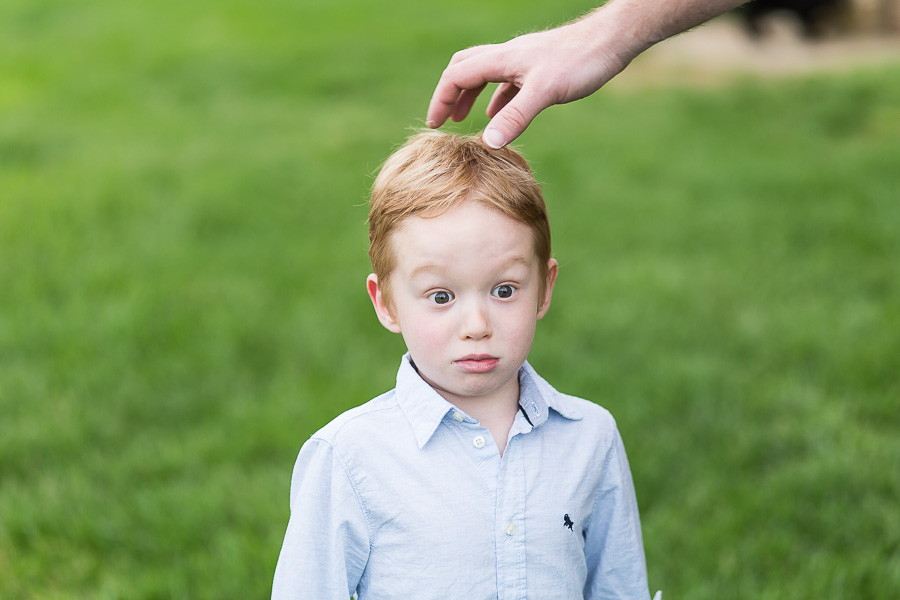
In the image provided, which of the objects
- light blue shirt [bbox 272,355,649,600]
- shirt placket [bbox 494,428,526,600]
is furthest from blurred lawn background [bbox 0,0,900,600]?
shirt placket [bbox 494,428,526,600]

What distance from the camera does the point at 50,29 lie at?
33.0ft

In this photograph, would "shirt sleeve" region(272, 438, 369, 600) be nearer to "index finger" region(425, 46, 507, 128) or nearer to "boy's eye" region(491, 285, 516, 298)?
"boy's eye" region(491, 285, 516, 298)

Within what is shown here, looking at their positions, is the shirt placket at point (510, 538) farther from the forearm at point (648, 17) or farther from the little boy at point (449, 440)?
the forearm at point (648, 17)

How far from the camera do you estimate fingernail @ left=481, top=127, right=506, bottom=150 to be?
185cm

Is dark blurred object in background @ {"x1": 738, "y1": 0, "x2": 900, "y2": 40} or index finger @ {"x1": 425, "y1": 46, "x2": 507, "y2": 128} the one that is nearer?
index finger @ {"x1": 425, "y1": 46, "x2": 507, "y2": 128}

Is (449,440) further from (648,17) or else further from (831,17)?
(831,17)

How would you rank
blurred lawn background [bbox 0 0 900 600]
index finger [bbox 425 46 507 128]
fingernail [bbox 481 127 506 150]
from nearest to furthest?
fingernail [bbox 481 127 506 150] < index finger [bbox 425 46 507 128] < blurred lawn background [bbox 0 0 900 600]

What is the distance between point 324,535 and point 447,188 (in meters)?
0.70

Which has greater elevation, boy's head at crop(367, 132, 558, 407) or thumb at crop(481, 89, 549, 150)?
thumb at crop(481, 89, 549, 150)

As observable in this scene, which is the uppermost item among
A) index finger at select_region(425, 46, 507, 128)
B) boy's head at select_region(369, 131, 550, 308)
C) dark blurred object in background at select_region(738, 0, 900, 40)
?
dark blurred object in background at select_region(738, 0, 900, 40)

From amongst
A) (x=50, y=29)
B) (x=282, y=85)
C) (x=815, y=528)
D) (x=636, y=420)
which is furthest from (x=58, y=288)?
(x=50, y=29)

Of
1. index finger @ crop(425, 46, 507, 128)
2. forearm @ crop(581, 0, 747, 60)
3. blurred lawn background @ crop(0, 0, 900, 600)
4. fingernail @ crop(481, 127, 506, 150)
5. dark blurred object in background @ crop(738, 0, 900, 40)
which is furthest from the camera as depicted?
dark blurred object in background @ crop(738, 0, 900, 40)

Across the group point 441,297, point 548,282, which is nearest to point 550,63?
point 548,282

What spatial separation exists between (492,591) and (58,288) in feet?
12.4
